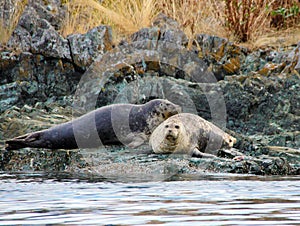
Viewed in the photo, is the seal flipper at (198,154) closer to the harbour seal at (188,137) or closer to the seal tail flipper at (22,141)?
the harbour seal at (188,137)

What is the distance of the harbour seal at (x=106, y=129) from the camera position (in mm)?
10047

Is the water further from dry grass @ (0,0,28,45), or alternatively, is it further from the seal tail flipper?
dry grass @ (0,0,28,45)

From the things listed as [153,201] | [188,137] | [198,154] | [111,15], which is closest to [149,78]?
[111,15]

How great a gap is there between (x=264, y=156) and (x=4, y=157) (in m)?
3.64

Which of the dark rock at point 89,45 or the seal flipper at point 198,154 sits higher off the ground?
the dark rock at point 89,45

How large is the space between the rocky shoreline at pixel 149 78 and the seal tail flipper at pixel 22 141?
0.16m

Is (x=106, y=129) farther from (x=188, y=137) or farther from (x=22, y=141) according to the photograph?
(x=188, y=137)

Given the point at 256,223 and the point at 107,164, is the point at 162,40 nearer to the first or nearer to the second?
the point at 107,164

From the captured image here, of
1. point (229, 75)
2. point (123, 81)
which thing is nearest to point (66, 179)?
point (123, 81)

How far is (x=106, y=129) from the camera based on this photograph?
1030 cm

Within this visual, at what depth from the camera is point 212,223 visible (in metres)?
4.48

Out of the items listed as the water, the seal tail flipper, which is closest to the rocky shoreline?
the seal tail flipper

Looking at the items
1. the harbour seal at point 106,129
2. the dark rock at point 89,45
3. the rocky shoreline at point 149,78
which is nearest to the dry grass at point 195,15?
the rocky shoreline at point 149,78

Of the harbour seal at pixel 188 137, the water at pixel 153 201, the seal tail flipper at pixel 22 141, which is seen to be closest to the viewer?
the water at pixel 153 201
